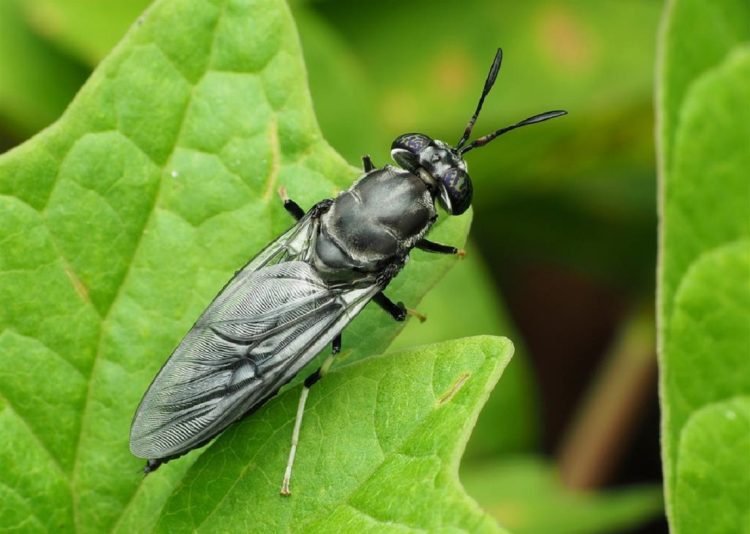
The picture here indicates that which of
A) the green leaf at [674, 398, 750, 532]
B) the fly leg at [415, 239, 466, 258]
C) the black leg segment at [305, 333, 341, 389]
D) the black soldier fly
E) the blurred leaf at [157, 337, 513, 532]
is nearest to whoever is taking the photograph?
the blurred leaf at [157, 337, 513, 532]

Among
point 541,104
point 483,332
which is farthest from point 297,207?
point 541,104

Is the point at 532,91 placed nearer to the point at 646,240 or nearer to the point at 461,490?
the point at 646,240

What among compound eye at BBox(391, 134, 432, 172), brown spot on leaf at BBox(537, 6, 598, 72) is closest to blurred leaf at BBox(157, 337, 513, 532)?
compound eye at BBox(391, 134, 432, 172)

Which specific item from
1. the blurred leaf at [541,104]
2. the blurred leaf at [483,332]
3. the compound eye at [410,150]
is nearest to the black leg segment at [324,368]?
the compound eye at [410,150]

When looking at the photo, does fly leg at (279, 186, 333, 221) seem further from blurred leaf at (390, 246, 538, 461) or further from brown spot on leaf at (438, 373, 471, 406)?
blurred leaf at (390, 246, 538, 461)

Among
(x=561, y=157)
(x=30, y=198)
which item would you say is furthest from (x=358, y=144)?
(x=30, y=198)

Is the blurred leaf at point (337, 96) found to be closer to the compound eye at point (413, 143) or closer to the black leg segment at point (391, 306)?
the compound eye at point (413, 143)
